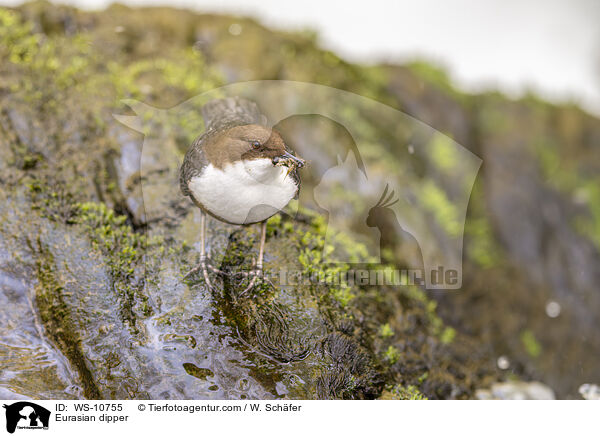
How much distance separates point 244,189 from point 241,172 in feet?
0.30

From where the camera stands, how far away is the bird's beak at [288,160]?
2.33 metres

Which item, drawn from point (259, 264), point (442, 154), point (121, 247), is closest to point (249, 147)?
point (259, 264)

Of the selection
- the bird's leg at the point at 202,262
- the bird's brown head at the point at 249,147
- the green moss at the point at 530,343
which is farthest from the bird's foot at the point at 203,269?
the green moss at the point at 530,343

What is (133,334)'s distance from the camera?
9.38ft

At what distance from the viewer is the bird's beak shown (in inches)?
91.6

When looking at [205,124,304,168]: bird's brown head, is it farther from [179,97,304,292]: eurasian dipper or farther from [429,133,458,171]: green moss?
[429,133,458,171]: green moss

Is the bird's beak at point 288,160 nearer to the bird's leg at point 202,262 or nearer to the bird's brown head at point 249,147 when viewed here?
the bird's brown head at point 249,147

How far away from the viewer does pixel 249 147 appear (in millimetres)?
2424

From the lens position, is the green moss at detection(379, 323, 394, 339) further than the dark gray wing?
Yes

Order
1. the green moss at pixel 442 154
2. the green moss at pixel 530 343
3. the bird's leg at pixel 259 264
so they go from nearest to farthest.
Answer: the bird's leg at pixel 259 264
the green moss at pixel 530 343
the green moss at pixel 442 154

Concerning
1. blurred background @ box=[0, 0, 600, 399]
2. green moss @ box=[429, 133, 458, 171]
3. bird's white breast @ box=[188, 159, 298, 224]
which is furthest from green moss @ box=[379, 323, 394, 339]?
green moss @ box=[429, 133, 458, 171]

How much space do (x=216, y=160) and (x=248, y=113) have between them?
0.66 m
